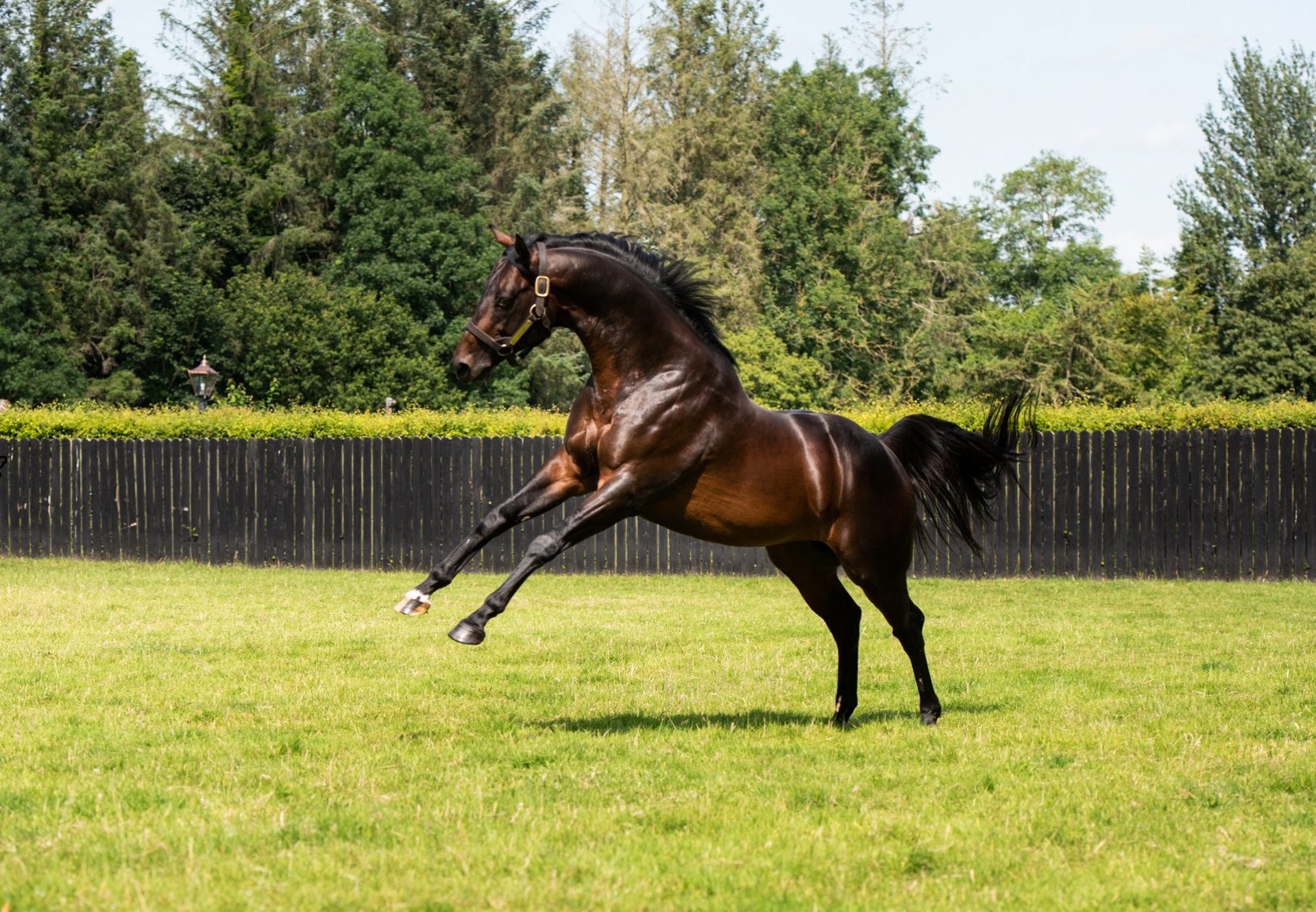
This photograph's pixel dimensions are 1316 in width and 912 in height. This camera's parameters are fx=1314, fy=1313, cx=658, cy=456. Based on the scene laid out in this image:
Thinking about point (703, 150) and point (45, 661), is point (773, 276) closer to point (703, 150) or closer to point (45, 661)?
point (703, 150)

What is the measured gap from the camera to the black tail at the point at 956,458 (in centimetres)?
843

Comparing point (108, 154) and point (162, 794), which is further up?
point (108, 154)

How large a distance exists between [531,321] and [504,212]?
38.4 metres

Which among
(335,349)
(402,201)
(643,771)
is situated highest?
(402,201)

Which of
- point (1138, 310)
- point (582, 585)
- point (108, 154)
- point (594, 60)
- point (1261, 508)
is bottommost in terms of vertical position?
point (582, 585)

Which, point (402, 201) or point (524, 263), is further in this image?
point (402, 201)

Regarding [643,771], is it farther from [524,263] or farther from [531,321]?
[524,263]

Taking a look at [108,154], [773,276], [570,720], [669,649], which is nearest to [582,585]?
[669,649]

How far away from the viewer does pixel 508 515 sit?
6629 millimetres

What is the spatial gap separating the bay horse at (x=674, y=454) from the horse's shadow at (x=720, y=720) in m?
0.26

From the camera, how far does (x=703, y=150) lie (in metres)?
46.2

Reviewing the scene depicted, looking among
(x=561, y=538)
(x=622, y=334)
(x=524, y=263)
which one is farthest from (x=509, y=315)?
(x=561, y=538)

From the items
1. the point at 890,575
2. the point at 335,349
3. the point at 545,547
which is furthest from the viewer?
the point at 335,349

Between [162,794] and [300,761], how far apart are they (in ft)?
2.67
